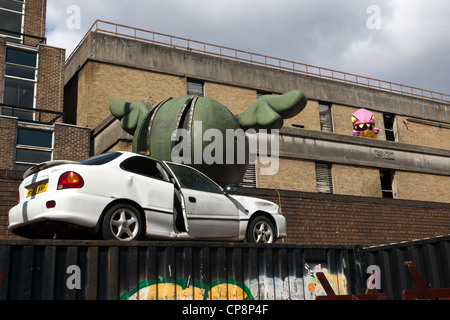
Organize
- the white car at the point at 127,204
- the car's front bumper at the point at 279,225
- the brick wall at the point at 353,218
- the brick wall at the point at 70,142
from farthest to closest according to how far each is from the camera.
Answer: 1. the brick wall at the point at 70,142
2. the brick wall at the point at 353,218
3. the car's front bumper at the point at 279,225
4. the white car at the point at 127,204

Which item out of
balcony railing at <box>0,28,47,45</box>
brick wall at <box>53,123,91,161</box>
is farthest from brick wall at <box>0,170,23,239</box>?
balcony railing at <box>0,28,47,45</box>

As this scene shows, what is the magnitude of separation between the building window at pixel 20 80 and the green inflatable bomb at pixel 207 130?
46.0ft

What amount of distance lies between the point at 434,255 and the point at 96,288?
5998 mm

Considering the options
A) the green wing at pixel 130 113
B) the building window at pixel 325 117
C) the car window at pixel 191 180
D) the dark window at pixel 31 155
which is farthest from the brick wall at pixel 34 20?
the car window at pixel 191 180

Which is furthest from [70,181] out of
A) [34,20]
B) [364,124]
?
[364,124]

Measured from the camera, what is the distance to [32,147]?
20.0m

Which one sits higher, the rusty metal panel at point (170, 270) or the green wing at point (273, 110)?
the green wing at point (273, 110)

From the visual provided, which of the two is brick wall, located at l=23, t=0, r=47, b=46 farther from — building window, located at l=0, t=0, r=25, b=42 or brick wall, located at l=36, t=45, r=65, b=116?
brick wall, located at l=36, t=45, r=65, b=116

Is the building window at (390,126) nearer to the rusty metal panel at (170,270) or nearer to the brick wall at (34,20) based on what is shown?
the brick wall at (34,20)

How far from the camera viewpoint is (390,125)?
113ft

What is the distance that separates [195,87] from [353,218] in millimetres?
12746

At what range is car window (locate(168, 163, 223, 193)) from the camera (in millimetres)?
7887

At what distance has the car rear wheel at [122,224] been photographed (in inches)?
253

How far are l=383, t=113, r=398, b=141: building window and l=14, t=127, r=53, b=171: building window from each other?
2278 cm
